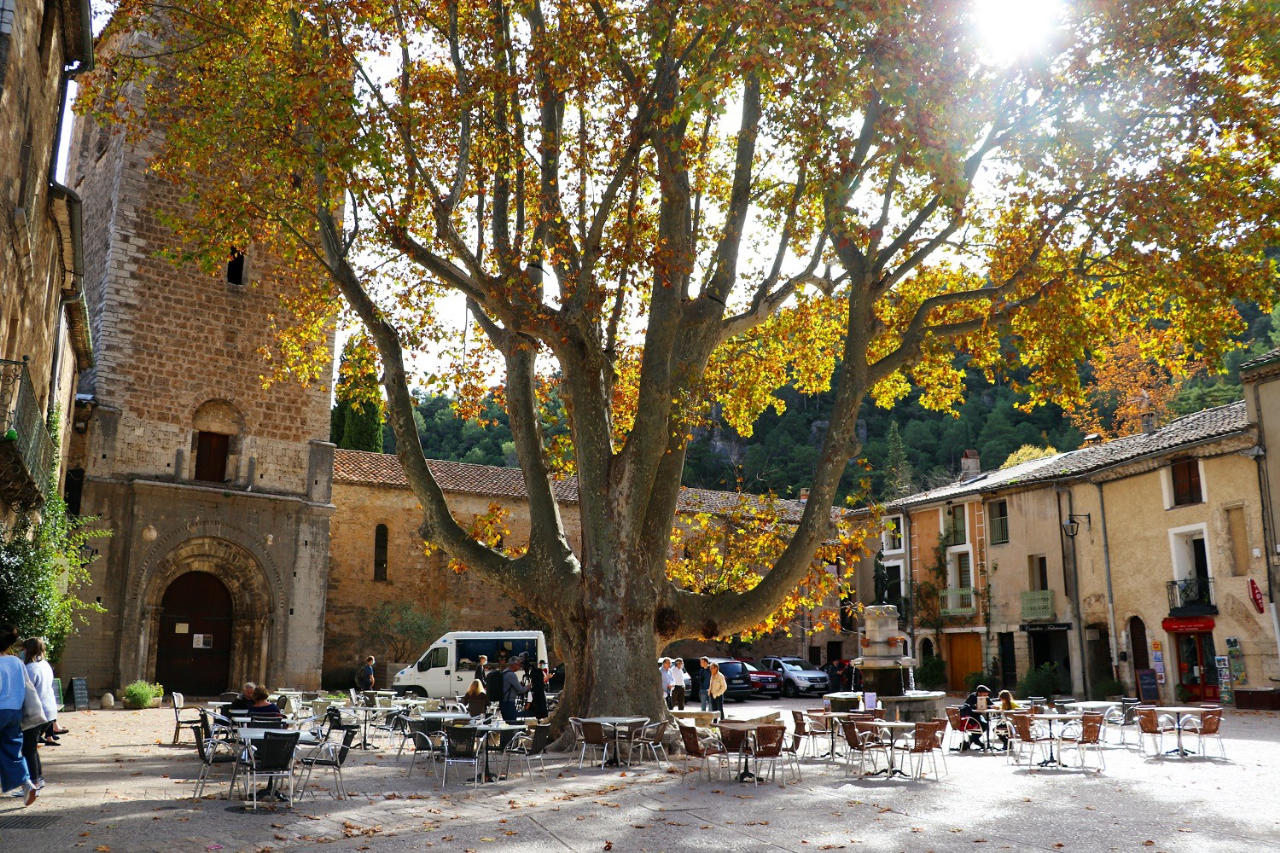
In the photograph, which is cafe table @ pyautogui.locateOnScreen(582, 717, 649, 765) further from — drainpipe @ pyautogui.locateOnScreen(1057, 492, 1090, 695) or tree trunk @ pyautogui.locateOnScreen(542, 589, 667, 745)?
drainpipe @ pyautogui.locateOnScreen(1057, 492, 1090, 695)

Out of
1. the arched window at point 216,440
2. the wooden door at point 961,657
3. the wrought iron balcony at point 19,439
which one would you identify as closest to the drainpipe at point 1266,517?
the wooden door at point 961,657

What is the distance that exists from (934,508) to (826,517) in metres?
25.1

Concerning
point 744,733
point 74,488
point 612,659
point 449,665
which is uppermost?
point 74,488

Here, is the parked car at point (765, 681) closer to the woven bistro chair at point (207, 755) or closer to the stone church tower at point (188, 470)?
the stone church tower at point (188, 470)

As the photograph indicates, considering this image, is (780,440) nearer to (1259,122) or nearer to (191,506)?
(191,506)

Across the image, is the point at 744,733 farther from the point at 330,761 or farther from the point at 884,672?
the point at 884,672

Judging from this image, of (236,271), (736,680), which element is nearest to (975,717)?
(736,680)

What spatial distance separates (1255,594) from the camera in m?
24.7

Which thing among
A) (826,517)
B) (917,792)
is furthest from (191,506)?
(917,792)

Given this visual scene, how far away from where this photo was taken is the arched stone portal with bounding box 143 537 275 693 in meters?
25.0

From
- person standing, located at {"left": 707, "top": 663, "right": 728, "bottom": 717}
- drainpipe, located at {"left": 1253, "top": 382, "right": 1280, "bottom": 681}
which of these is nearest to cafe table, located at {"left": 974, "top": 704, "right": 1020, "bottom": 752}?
person standing, located at {"left": 707, "top": 663, "right": 728, "bottom": 717}

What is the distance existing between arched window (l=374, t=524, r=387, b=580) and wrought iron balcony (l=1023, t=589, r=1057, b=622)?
20023mm

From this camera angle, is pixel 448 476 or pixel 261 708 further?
pixel 448 476

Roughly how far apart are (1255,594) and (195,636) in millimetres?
25403
